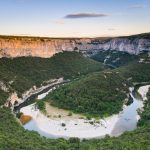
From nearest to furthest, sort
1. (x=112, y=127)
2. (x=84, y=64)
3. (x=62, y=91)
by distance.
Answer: (x=112, y=127) → (x=62, y=91) → (x=84, y=64)

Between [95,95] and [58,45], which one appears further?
[58,45]

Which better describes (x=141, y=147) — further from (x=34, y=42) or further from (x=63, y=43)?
(x=63, y=43)

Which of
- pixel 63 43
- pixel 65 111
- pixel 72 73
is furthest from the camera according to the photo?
pixel 63 43

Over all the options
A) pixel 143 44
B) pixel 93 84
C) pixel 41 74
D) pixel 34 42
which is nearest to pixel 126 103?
pixel 93 84

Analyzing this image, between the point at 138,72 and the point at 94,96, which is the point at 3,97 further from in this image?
the point at 138,72

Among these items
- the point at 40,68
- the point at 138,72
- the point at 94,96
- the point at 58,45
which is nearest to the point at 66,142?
the point at 94,96

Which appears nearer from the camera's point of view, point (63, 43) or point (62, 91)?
point (62, 91)

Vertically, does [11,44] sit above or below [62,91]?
above

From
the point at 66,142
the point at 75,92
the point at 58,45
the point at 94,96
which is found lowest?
the point at 66,142
